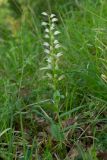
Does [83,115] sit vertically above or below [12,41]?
above

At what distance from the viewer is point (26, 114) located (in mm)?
2941

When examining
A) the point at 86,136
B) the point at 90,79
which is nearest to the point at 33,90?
the point at 90,79

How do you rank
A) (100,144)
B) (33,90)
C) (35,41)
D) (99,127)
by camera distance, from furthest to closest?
(35,41) → (33,90) → (99,127) → (100,144)

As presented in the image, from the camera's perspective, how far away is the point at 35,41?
450 cm

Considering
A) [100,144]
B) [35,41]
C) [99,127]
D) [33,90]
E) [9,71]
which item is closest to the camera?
[100,144]

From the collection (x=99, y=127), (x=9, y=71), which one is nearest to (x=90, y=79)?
(x=99, y=127)

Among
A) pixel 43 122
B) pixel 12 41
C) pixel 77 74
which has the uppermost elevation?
pixel 77 74

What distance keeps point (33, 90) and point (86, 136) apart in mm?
683

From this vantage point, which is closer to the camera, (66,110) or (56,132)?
(56,132)

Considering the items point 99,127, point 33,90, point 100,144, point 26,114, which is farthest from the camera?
point 33,90

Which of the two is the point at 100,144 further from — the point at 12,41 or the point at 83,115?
the point at 12,41

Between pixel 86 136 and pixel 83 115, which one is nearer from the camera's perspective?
pixel 86 136

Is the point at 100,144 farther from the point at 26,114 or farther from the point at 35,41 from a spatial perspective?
the point at 35,41

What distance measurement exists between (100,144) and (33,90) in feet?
2.61
